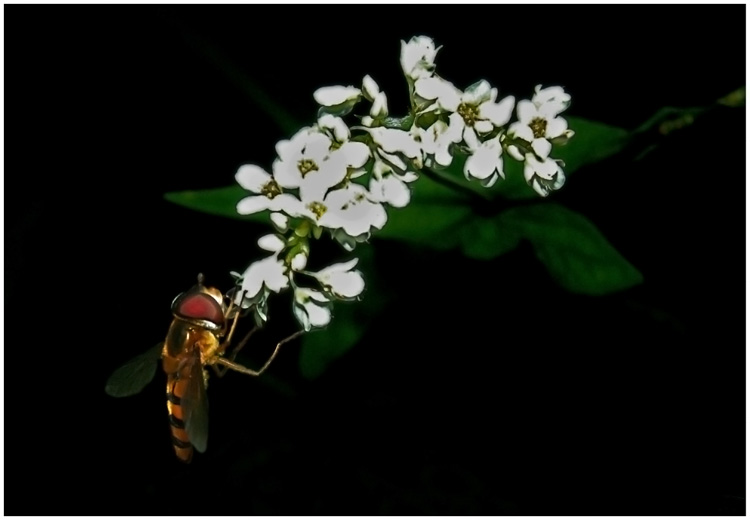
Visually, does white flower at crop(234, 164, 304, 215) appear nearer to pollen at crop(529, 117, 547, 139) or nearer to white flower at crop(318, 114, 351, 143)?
white flower at crop(318, 114, 351, 143)

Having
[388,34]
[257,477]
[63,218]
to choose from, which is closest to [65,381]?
[63,218]

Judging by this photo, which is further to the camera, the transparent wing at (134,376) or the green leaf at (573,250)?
the green leaf at (573,250)

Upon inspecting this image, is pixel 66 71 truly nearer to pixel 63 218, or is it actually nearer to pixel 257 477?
pixel 63 218

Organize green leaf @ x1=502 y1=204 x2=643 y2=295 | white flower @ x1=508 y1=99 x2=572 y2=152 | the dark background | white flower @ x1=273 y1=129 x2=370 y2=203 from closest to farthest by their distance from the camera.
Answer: white flower @ x1=273 y1=129 x2=370 y2=203, white flower @ x1=508 y1=99 x2=572 y2=152, green leaf @ x1=502 y1=204 x2=643 y2=295, the dark background

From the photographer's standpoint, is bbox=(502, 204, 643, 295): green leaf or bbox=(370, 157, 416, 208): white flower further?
bbox=(502, 204, 643, 295): green leaf

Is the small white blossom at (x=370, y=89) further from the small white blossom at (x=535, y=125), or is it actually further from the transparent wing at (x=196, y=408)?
the transparent wing at (x=196, y=408)

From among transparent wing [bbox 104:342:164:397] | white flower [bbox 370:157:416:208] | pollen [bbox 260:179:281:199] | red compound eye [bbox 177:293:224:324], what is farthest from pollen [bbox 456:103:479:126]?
transparent wing [bbox 104:342:164:397]

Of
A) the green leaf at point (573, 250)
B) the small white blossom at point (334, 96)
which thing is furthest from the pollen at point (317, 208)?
the green leaf at point (573, 250)
